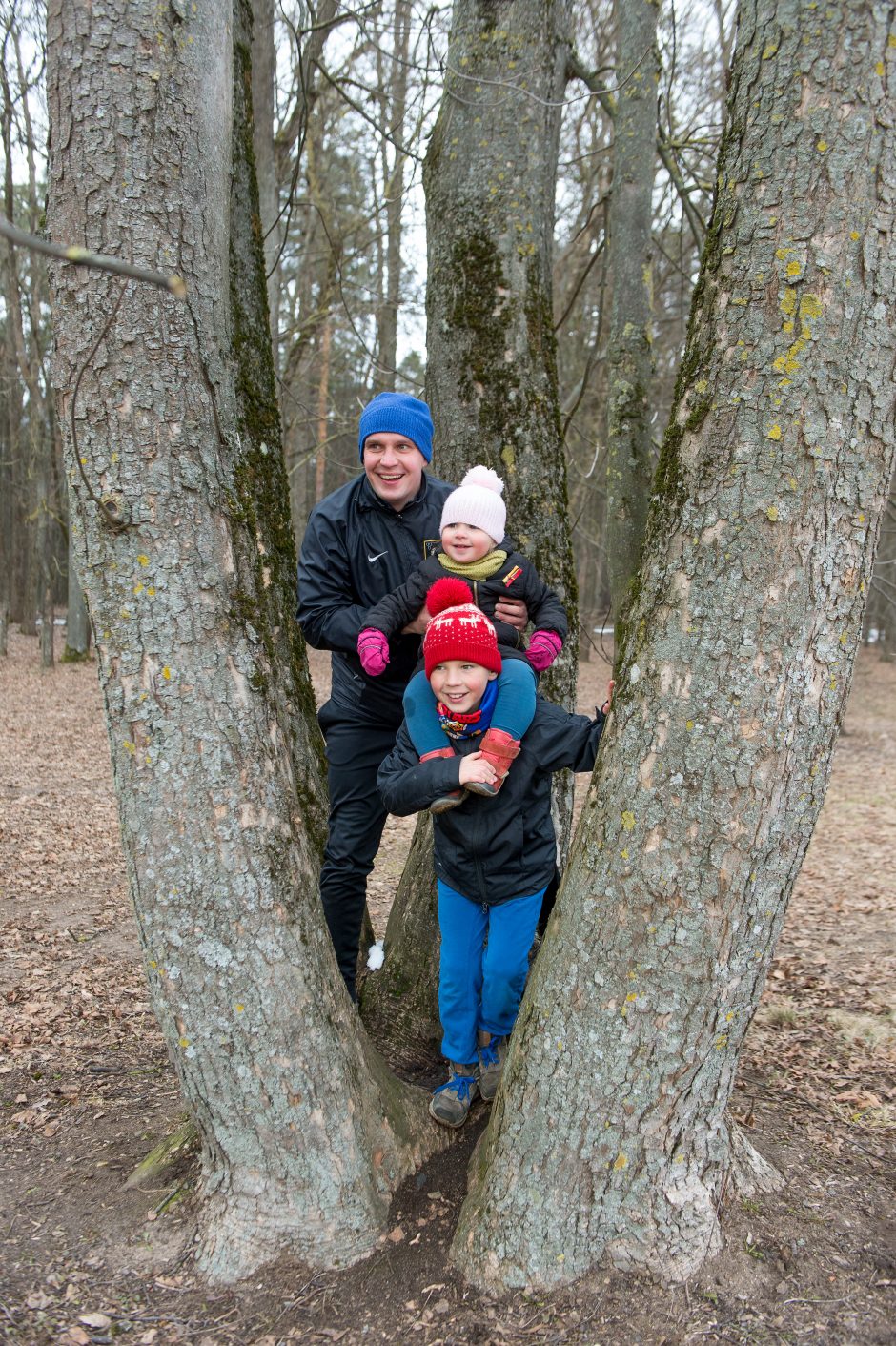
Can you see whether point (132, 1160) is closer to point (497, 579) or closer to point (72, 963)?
point (72, 963)

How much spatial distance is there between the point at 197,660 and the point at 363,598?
1.00m

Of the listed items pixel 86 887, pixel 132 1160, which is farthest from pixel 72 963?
pixel 132 1160

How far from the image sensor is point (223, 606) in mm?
2404

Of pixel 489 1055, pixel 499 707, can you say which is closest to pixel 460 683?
pixel 499 707

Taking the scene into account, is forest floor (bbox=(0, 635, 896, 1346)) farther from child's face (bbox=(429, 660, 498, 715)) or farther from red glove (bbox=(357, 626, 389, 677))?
red glove (bbox=(357, 626, 389, 677))

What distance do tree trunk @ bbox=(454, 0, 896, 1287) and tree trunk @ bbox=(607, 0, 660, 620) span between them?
250cm

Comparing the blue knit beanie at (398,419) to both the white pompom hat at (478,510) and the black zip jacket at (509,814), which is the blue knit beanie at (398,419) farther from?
the black zip jacket at (509,814)

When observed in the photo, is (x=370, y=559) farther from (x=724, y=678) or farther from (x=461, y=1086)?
(x=461, y=1086)

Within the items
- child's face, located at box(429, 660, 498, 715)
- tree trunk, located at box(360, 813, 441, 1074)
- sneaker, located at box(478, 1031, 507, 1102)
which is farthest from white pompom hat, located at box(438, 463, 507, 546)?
sneaker, located at box(478, 1031, 507, 1102)

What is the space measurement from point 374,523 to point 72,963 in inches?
120

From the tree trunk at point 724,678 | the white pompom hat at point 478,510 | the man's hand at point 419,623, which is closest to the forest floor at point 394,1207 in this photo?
the tree trunk at point 724,678

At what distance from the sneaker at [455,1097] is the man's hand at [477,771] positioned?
1.06m

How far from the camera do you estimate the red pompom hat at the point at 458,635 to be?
2736 mm

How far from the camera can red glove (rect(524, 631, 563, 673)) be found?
3102 millimetres
